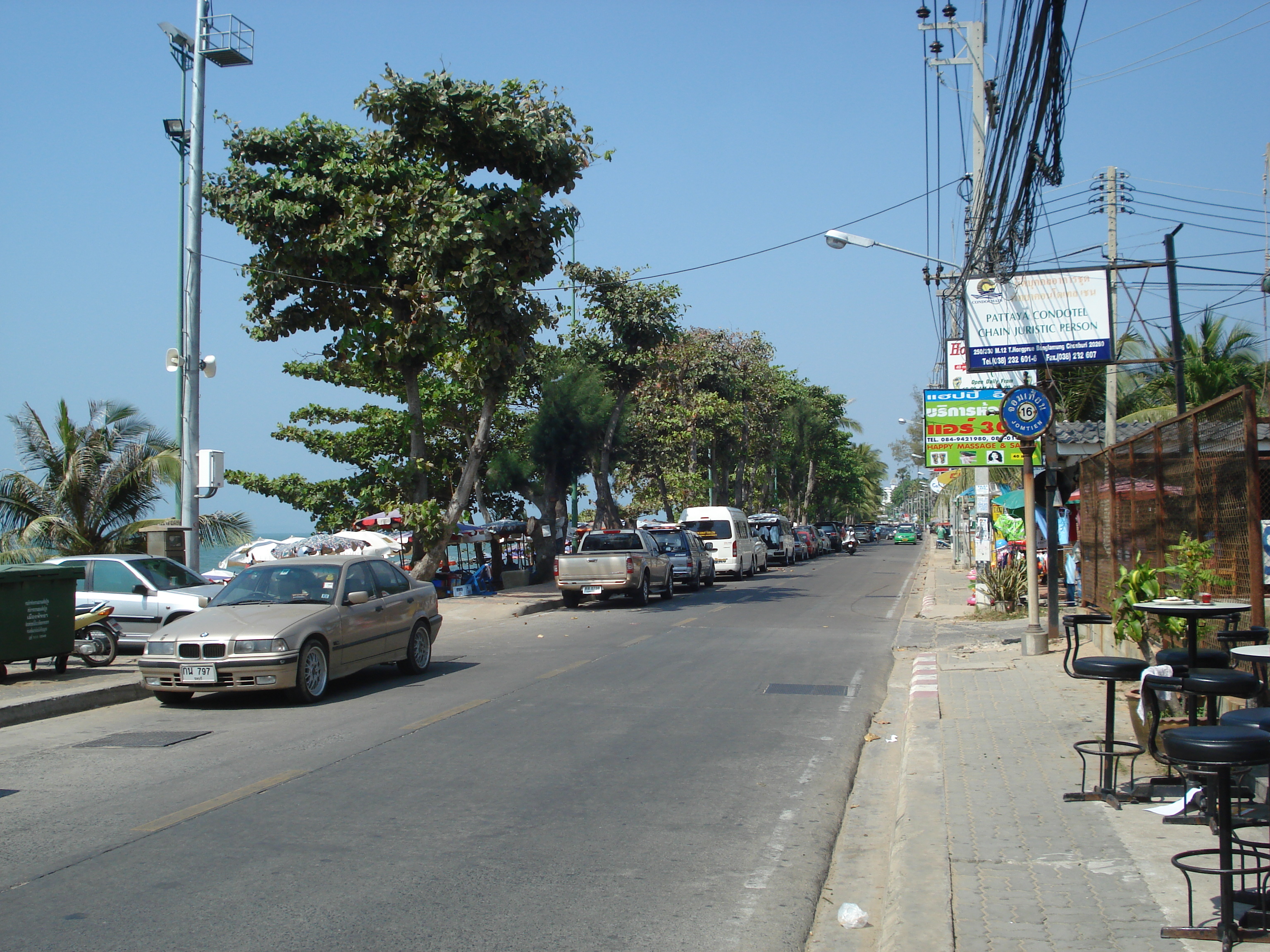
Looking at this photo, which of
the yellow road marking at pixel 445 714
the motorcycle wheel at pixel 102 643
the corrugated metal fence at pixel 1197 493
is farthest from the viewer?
the motorcycle wheel at pixel 102 643

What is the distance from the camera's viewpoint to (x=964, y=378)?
2556cm

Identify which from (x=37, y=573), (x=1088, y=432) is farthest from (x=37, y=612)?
(x=1088, y=432)

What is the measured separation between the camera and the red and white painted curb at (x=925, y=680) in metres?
10.8

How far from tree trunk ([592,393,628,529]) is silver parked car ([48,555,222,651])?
63.7ft

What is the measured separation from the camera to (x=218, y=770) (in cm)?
776

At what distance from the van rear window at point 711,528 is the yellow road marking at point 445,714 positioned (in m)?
24.8

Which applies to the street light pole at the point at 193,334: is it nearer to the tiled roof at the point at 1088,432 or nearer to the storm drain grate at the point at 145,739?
the storm drain grate at the point at 145,739

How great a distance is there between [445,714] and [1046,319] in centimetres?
997

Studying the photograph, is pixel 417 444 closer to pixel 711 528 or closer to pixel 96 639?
pixel 96 639

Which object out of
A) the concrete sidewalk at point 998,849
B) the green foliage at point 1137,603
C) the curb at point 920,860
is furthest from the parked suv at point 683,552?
the green foliage at point 1137,603

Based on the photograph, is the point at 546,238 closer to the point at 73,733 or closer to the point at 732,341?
the point at 73,733

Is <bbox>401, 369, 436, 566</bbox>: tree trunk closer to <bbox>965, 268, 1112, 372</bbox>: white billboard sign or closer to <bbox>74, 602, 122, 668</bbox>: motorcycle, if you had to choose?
<bbox>74, 602, 122, 668</bbox>: motorcycle

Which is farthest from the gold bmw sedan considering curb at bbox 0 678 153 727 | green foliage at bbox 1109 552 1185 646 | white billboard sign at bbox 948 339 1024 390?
white billboard sign at bbox 948 339 1024 390

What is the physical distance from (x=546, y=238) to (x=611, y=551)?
722cm
